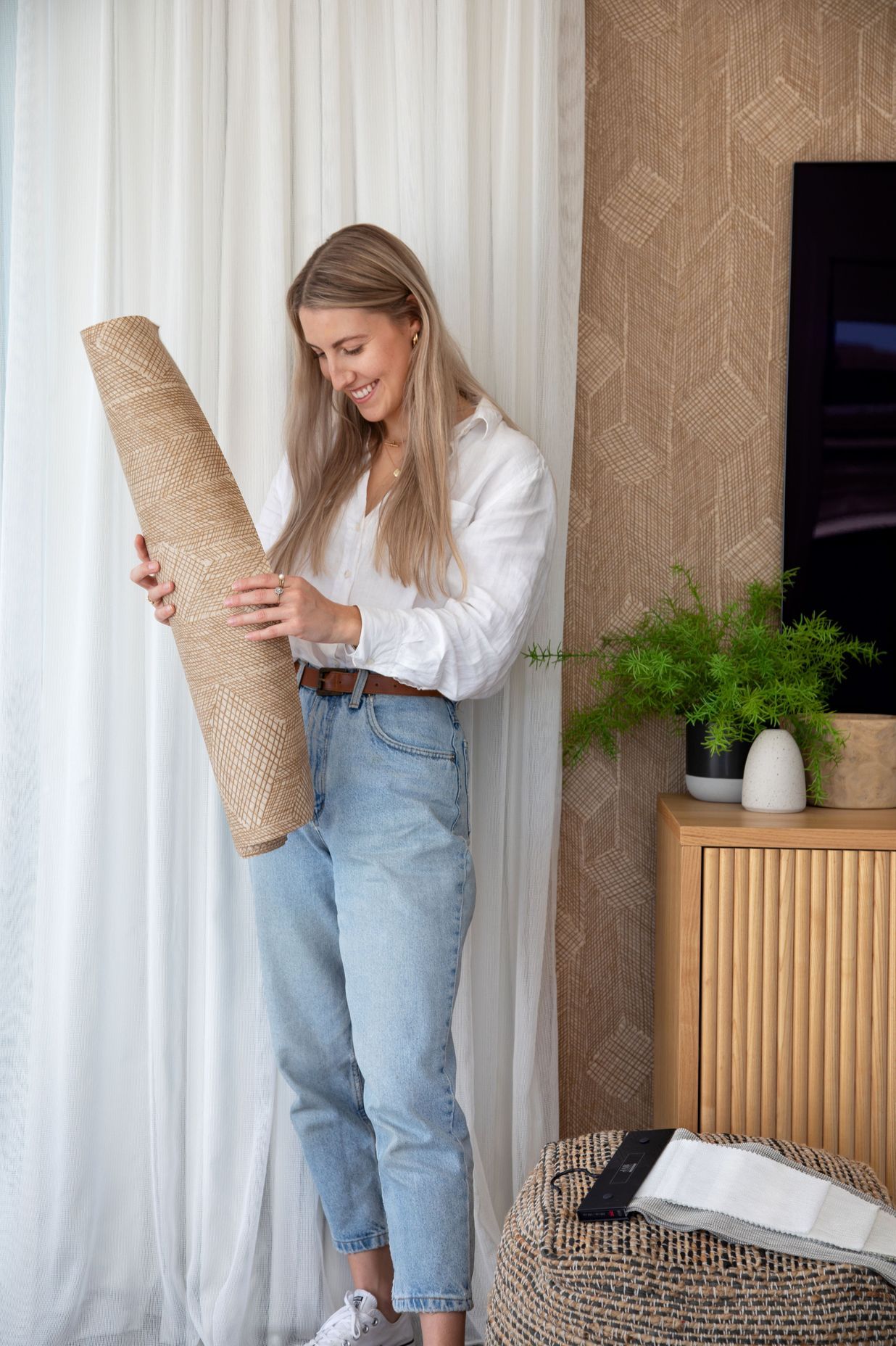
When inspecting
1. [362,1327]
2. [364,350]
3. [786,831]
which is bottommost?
[362,1327]

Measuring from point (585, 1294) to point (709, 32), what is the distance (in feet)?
6.66

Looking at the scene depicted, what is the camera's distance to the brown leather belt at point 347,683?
1547mm

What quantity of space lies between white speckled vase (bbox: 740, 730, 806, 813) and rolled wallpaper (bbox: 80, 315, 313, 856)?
30.1 inches

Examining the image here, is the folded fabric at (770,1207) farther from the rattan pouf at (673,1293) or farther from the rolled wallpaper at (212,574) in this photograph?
the rolled wallpaper at (212,574)

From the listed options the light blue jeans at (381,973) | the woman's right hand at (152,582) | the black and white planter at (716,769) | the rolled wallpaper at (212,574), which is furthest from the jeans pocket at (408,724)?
the black and white planter at (716,769)

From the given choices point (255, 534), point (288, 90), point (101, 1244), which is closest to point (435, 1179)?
point (101, 1244)

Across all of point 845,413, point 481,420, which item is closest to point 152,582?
point 481,420

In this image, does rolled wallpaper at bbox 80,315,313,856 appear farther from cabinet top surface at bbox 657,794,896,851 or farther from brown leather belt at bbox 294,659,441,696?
cabinet top surface at bbox 657,794,896,851

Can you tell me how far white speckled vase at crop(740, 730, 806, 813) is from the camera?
1.77 meters

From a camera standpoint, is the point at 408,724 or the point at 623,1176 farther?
the point at 408,724

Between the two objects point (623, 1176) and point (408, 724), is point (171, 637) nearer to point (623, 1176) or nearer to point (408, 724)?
point (408, 724)

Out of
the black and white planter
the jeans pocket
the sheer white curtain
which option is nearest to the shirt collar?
the sheer white curtain

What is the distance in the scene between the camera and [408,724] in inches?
60.9

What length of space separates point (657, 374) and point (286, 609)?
1006 millimetres
